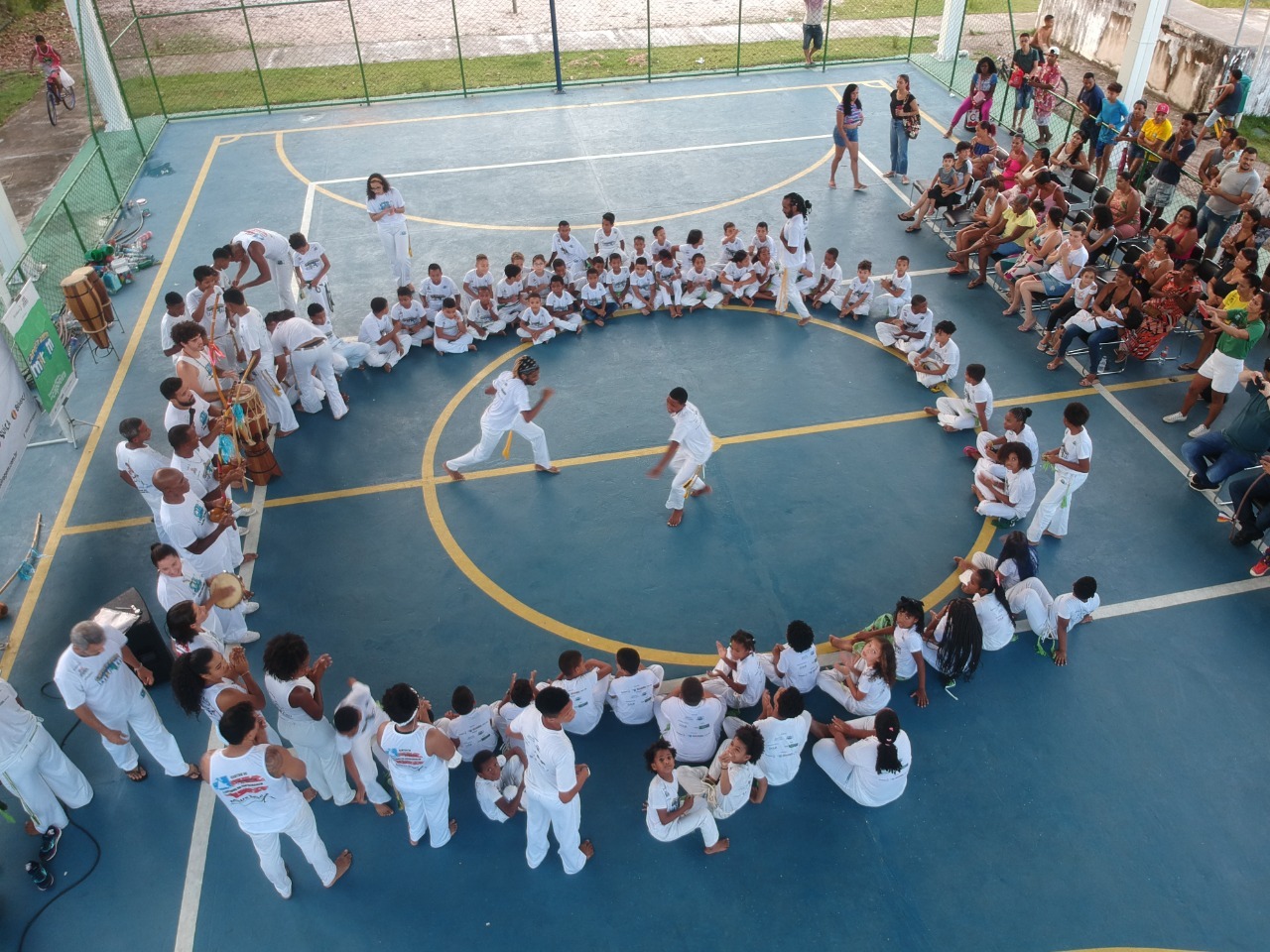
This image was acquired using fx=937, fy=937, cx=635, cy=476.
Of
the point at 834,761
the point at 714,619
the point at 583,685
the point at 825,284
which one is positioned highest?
the point at 825,284

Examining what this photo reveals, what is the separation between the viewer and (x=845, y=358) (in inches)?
532

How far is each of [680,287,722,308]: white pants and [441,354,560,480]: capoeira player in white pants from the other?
4.29 m

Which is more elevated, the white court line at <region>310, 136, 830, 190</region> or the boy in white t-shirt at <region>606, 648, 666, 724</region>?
the white court line at <region>310, 136, 830, 190</region>

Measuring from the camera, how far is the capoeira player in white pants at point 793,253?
14.0 meters

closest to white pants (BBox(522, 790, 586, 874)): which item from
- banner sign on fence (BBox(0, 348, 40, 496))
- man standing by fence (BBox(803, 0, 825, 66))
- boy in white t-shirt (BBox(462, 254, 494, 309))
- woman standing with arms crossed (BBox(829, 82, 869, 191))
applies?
banner sign on fence (BBox(0, 348, 40, 496))

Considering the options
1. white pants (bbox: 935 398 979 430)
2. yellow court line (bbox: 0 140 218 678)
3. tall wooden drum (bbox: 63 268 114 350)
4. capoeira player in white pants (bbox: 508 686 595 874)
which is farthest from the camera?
tall wooden drum (bbox: 63 268 114 350)

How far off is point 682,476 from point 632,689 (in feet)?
9.85

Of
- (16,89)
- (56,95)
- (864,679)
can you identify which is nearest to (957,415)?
(864,679)

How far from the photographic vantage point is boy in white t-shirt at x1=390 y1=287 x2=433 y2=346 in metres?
13.6

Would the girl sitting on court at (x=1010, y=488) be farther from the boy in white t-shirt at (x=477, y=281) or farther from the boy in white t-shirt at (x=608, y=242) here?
the boy in white t-shirt at (x=477, y=281)

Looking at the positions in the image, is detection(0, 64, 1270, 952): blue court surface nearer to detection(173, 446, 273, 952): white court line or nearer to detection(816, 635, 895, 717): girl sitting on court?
detection(173, 446, 273, 952): white court line

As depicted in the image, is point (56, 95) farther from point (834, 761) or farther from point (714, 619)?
point (834, 761)

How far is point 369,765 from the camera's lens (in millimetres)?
7609

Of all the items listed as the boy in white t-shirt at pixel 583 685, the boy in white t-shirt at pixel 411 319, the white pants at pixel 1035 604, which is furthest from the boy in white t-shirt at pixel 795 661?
the boy in white t-shirt at pixel 411 319
